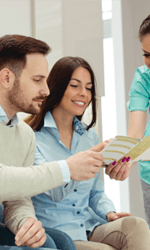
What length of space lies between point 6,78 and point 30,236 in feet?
1.89

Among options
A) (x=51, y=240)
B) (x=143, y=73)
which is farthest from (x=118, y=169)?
(x=143, y=73)

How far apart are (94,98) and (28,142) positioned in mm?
583

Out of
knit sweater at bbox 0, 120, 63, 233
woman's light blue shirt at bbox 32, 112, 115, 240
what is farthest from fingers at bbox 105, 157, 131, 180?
knit sweater at bbox 0, 120, 63, 233

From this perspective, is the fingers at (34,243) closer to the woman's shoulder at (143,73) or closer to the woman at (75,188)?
the woman at (75,188)

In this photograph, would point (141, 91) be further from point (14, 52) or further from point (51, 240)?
point (51, 240)

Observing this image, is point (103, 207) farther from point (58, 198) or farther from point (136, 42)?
point (136, 42)

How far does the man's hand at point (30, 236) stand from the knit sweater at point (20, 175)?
0.06 metres

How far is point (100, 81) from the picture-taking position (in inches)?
103

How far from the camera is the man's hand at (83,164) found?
1.04 metres

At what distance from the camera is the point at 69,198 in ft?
4.80

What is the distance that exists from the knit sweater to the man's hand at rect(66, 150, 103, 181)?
2.8 inches

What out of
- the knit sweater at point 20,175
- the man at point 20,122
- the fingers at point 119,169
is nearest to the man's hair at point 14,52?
the man at point 20,122

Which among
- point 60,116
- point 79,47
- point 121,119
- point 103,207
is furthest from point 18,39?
point 121,119

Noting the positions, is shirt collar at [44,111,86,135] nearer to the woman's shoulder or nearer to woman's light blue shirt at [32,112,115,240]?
woman's light blue shirt at [32,112,115,240]
